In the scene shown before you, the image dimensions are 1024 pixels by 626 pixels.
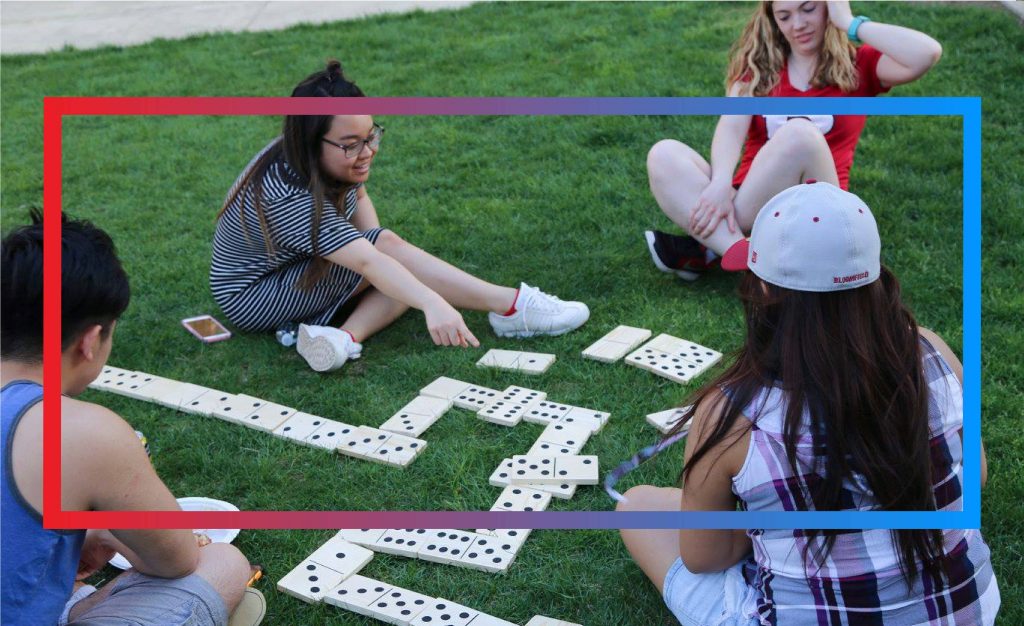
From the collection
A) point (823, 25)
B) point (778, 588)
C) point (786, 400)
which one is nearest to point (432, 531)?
point (778, 588)

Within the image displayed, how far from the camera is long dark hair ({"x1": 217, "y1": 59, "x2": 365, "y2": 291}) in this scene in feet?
9.13

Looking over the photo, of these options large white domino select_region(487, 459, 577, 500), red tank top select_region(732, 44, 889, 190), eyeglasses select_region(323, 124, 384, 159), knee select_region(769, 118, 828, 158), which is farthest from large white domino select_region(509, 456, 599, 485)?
red tank top select_region(732, 44, 889, 190)

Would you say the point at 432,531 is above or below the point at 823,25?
below

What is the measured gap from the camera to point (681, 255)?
10.8 ft

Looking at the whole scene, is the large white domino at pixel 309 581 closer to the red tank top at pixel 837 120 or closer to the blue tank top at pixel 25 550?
the blue tank top at pixel 25 550

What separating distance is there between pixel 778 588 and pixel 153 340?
237 centimetres

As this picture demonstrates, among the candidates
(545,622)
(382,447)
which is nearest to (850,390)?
(545,622)

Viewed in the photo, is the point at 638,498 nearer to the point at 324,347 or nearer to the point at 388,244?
the point at 324,347

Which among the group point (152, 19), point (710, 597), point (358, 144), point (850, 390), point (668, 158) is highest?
point (152, 19)

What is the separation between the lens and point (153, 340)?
321cm

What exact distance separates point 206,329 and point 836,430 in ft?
7.88

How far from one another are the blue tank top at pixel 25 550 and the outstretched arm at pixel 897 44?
2.59m

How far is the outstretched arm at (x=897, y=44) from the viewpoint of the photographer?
2.99m

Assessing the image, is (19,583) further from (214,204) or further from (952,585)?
(214,204)
